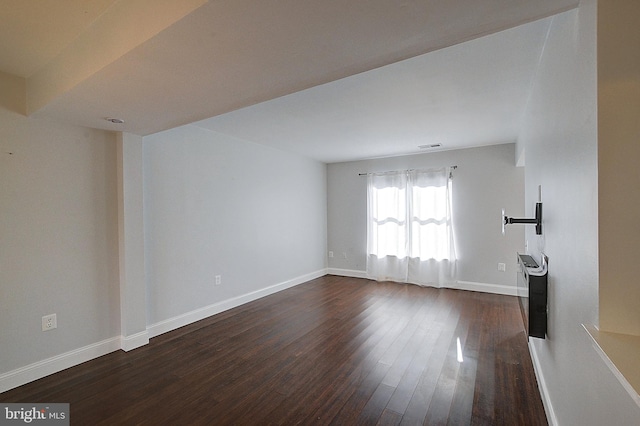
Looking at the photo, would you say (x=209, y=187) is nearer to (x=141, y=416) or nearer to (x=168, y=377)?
(x=168, y=377)

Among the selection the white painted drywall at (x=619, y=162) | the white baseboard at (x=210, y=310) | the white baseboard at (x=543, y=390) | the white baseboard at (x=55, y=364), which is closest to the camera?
the white painted drywall at (x=619, y=162)

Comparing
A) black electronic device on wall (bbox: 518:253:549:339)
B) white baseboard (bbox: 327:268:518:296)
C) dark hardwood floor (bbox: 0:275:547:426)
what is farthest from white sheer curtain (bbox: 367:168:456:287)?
black electronic device on wall (bbox: 518:253:549:339)

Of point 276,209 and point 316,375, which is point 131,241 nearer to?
point 316,375

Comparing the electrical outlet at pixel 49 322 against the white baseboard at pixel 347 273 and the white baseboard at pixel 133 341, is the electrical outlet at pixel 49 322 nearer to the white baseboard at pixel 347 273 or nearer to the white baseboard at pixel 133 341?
the white baseboard at pixel 133 341

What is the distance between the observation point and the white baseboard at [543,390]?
1.64 meters

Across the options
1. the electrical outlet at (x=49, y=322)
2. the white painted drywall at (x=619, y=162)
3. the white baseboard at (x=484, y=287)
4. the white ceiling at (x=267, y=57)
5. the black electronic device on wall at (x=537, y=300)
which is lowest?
the white baseboard at (x=484, y=287)

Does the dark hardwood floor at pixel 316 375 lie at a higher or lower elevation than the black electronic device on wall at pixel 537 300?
lower

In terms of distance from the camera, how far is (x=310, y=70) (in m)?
1.57

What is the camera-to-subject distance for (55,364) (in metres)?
2.32

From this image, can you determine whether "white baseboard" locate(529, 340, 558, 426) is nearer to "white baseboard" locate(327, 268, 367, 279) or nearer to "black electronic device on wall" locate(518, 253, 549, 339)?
"black electronic device on wall" locate(518, 253, 549, 339)

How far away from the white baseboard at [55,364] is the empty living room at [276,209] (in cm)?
1

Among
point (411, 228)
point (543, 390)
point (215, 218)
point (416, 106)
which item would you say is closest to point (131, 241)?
point (215, 218)

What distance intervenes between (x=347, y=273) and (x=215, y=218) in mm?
3093

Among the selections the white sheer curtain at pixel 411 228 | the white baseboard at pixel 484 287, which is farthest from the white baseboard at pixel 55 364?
the white baseboard at pixel 484 287
